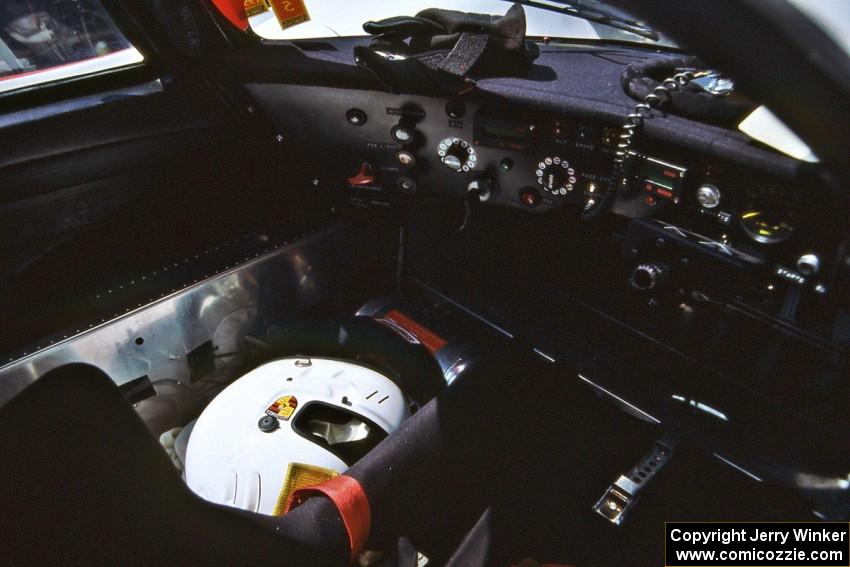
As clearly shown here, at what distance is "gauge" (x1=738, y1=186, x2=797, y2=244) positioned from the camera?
1.15 meters

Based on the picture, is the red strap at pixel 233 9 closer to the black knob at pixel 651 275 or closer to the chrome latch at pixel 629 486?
the black knob at pixel 651 275

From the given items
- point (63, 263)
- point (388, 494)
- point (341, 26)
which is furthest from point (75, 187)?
point (388, 494)

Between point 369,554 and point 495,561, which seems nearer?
point 369,554

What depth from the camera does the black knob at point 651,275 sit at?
1379 millimetres

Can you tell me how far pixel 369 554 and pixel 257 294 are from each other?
106cm

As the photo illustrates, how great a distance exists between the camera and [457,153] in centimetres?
176

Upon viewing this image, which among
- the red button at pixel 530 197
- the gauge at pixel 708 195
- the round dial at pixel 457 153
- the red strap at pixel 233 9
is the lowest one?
the red button at pixel 530 197

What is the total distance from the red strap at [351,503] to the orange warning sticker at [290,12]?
62.7 inches

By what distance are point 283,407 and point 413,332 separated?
52 cm

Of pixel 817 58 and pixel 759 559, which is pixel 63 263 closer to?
pixel 817 58

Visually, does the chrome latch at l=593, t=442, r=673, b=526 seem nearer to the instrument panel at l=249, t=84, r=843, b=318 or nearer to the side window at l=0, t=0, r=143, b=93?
the instrument panel at l=249, t=84, r=843, b=318

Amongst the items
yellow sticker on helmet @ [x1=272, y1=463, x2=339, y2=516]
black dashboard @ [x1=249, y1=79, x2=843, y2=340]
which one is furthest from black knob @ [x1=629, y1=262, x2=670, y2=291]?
yellow sticker on helmet @ [x1=272, y1=463, x2=339, y2=516]

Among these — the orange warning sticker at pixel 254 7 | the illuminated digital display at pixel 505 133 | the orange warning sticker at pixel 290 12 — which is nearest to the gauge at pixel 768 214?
the illuminated digital display at pixel 505 133

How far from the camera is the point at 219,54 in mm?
1893
